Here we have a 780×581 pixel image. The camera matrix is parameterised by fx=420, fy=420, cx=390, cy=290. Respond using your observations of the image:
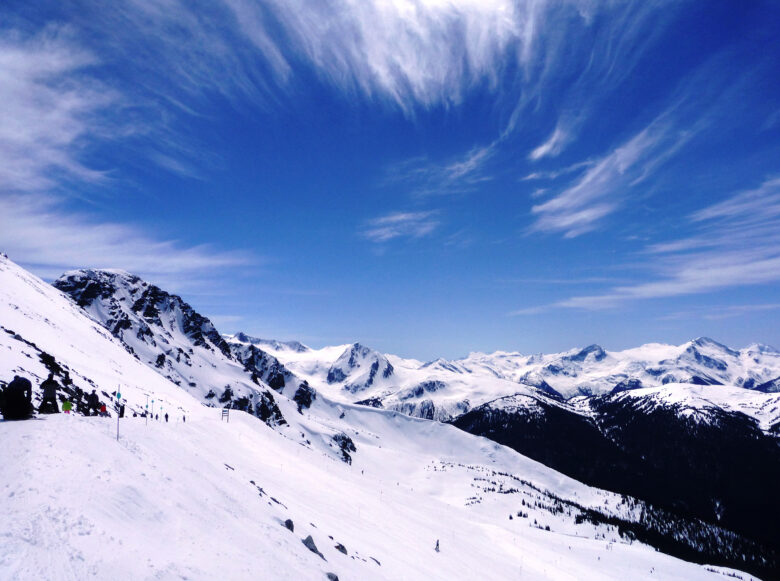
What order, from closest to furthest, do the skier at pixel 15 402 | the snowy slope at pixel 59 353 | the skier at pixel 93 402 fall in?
the skier at pixel 15 402 < the skier at pixel 93 402 < the snowy slope at pixel 59 353

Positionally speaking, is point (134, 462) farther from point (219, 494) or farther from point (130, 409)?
point (130, 409)

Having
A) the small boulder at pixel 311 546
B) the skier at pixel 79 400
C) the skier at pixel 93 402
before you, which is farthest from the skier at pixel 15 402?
the skier at pixel 79 400

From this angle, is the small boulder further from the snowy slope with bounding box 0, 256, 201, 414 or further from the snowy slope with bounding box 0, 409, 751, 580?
the snowy slope with bounding box 0, 256, 201, 414

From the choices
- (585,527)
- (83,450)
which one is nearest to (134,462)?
(83,450)

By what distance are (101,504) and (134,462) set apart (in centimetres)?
507

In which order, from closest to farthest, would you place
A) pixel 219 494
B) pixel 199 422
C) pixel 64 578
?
pixel 64 578 < pixel 219 494 < pixel 199 422

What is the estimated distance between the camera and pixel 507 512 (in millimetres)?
197000

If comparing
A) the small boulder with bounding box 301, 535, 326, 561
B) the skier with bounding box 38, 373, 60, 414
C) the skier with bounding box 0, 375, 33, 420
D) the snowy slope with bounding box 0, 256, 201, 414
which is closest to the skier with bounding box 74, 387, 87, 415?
the snowy slope with bounding box 0, 256, 201, 414

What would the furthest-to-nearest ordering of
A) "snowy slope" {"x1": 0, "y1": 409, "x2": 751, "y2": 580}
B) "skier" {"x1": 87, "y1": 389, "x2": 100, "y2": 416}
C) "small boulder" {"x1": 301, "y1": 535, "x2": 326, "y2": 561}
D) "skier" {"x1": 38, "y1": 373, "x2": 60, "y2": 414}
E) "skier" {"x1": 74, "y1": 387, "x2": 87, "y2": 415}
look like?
1. "skier" {"x1": 74, "y1": 387, "x2": 87, "y2": 415}
2. "skier" {"x1": 87, "y1": 389, "x2": 100, "y2": 416}
3. "skier" {"x1": 38, "y1": 373, "x2": 60, "y2": 414}
4. "small boulder" {"x1": 301, "y1": 535, "x2": 326, "y2": 561}
5. "snowy slope" {"x1": 0, "y1": 409, "x2": 751, "y2": 580}

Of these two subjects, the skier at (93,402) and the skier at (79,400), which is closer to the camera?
the skier at (93,402)

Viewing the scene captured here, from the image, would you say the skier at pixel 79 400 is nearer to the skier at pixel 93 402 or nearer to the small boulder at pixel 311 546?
the skier at pixel 93 402

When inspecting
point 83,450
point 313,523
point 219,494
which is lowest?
point 313,523

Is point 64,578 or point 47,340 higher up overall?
point 47,340

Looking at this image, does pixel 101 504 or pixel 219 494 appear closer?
pixel 101 504
